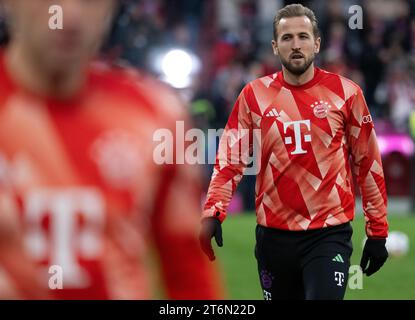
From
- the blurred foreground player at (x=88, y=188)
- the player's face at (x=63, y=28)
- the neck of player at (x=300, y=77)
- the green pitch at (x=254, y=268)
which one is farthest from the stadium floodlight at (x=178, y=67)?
the player's face at (x=63, y=28)

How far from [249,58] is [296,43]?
12.8 m

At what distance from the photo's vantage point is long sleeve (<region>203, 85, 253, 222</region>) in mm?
6000

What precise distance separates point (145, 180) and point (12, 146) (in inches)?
12.6

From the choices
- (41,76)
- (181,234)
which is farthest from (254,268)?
(41,76)

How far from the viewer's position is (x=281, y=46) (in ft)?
19.7

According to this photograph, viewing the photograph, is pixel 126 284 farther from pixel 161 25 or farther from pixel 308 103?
pixel 161 25

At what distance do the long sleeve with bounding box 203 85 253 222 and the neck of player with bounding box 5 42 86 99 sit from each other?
3302 millimetres

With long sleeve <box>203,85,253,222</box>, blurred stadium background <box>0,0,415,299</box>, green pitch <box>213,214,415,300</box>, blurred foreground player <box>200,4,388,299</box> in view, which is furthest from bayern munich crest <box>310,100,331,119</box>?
blurred stadium background <box>0,0,415,299</box>

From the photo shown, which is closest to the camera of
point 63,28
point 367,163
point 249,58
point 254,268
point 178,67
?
point 63,28

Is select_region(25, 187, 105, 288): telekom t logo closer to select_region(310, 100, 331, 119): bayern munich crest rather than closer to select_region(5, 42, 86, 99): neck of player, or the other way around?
select_region(5, 42, 86, 99): neck of player

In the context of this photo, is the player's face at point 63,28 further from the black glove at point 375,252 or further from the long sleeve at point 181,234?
the black glove at point 375,252

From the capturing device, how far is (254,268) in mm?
11609

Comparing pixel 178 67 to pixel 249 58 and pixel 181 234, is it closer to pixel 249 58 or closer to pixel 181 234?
pixel 249 58

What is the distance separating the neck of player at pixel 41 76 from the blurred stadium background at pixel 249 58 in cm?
1038
